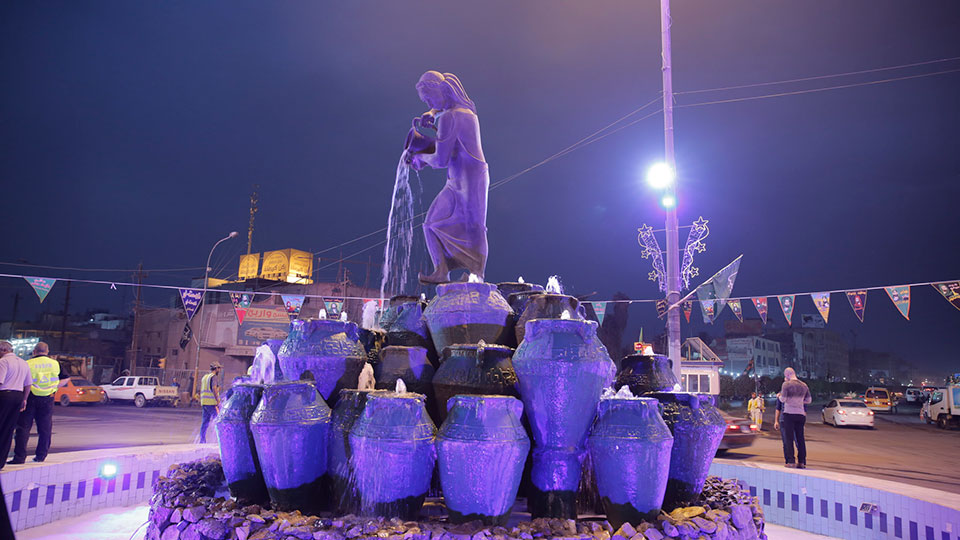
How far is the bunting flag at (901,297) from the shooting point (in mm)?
11289

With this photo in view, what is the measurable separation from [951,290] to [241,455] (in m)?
12.9

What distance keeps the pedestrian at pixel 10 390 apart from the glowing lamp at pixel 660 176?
1083 cm

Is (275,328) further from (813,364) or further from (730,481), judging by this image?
(813,364)

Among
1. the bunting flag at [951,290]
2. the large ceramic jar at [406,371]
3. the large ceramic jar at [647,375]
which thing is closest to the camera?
the large ceramic jar at [406,371]

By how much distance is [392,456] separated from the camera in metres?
3.30

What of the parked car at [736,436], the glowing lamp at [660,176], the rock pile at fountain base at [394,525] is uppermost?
the glowing lamp at [660,176]

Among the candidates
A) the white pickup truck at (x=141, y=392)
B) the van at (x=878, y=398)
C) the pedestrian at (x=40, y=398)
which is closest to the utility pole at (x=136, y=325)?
the white pickup truck at (x=141, y=392)

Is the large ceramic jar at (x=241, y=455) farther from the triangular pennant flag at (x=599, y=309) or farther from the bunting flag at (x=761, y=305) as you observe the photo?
the bunting flag at (x=761, y=305)

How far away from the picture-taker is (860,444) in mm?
14211

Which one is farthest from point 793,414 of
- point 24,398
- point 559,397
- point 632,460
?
point 24,398

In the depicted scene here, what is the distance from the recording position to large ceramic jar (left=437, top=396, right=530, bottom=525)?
320 centimetres

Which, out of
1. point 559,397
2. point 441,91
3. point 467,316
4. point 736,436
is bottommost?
point 736,436

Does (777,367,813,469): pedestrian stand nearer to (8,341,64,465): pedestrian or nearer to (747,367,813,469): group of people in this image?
(747,367,813,469): group of people

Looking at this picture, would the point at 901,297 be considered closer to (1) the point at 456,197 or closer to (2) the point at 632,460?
(1) the point at 456,197
